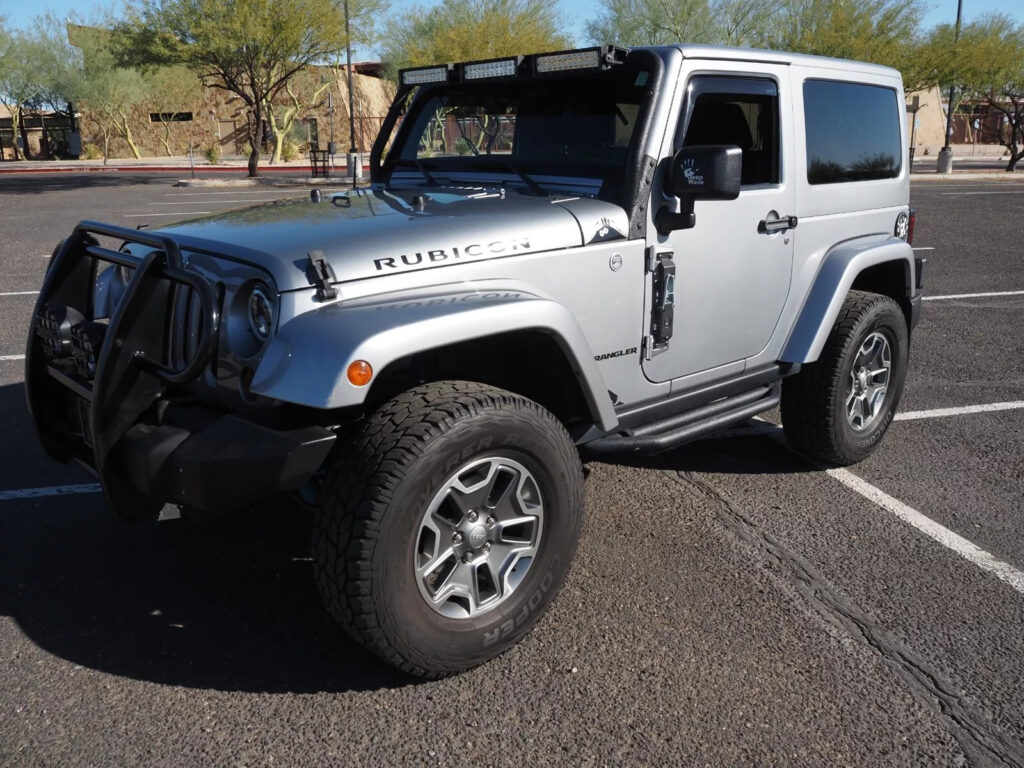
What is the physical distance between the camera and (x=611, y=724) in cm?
266

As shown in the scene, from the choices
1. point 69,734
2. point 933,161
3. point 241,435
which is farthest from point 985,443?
point 933,161

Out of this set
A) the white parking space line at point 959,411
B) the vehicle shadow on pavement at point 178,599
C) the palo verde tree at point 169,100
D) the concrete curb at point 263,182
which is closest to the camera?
the vehicle shadow on pavement at point 178,599

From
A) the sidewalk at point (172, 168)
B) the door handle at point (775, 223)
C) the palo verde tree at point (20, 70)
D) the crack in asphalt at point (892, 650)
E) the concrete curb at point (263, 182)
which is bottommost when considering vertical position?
the crack in asphalt at point (892, 650)

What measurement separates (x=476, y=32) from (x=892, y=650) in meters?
32.3

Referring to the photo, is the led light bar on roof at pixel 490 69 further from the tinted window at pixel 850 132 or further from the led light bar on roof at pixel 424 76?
the tinted window at pixel 850 132

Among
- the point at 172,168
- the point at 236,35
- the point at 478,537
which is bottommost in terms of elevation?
the point at 478,537

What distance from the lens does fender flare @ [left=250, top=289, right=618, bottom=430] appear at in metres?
2.45

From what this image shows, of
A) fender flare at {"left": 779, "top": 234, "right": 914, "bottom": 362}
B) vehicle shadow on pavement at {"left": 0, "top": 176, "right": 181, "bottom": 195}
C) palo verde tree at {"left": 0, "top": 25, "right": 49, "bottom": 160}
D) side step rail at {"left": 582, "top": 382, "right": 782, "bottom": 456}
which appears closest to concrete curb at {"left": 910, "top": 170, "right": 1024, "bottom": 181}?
vehicle shadow on pavement at {"left": 0, "top": 176, "right": 181, "bottom": 195}

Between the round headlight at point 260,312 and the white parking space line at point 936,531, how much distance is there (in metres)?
2.90

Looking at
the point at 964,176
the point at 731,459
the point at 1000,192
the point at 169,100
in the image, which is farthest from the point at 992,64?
the point at 169,100

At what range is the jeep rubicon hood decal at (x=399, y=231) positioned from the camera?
2.78 meters

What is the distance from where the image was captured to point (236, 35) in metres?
24.3

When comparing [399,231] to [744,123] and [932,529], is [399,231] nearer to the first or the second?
[744,123]

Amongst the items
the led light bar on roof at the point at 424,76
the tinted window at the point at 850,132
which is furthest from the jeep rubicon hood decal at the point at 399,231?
the tinted window at the point at 850,132
